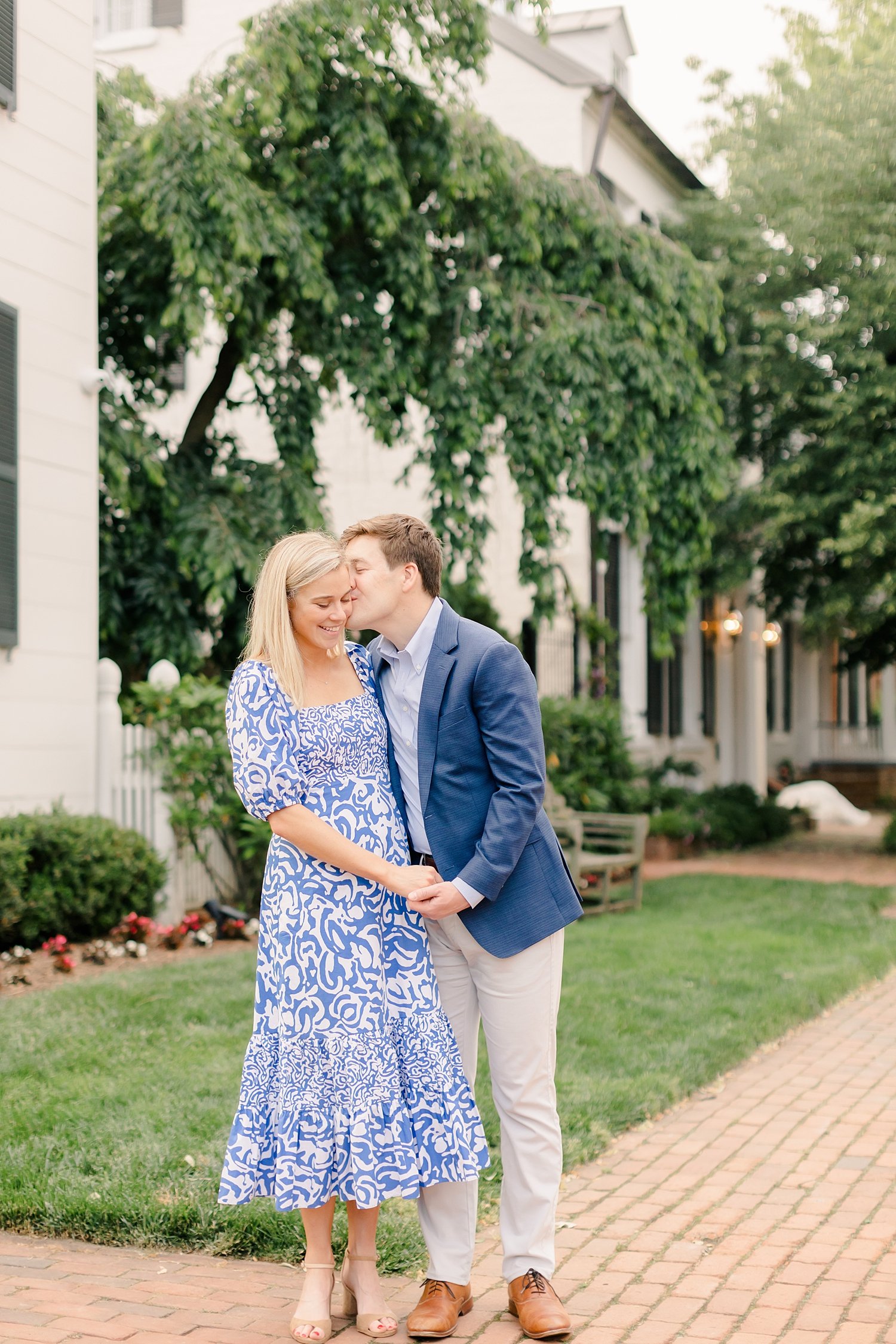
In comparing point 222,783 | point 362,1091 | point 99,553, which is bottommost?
point 362,1091

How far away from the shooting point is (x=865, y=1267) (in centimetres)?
391

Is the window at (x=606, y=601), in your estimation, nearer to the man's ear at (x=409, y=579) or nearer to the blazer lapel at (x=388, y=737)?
the blazer lapel at (x=388, y=737)

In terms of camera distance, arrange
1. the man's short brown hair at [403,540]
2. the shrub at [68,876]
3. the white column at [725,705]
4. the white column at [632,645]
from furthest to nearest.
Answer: the white column at [725,705] < the white column at [632,645] < the shrub at [68,876] < the man's short brown hair at [403,540]

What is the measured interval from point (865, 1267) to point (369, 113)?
9001 millimetres

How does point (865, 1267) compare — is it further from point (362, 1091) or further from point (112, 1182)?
point (112, 1182)

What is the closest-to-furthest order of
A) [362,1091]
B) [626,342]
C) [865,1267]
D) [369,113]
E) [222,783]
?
1. [362,1091]
2. [865,1267]
3. [222,783]
4. [369,113]
5. [626,342]

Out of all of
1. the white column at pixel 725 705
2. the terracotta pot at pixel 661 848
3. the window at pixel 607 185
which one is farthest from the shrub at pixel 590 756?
the white column at pixel 725 705

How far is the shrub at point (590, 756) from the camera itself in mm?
13633

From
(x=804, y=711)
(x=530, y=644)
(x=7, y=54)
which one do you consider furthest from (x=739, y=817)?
(x=7, y=54)

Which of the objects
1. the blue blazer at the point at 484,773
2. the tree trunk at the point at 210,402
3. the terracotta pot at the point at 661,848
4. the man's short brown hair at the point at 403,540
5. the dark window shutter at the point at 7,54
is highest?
the dark window shutter at the point at 7,54

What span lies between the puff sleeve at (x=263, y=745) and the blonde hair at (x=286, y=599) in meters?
0.04

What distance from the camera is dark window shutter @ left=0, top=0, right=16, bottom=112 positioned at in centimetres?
874

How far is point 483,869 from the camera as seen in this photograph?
334 cm

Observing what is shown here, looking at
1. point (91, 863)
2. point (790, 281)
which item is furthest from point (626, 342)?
point (91, 863)
